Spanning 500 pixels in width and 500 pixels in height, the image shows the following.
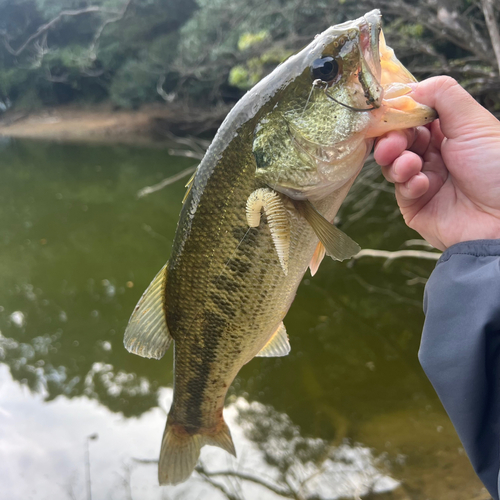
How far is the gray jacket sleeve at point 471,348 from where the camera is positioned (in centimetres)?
117

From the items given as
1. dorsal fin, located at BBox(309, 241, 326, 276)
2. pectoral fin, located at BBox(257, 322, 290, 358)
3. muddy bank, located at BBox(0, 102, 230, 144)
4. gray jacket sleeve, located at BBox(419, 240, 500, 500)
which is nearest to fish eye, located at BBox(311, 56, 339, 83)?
dorsal fin, located at BBox(309, 241, 326, 276)

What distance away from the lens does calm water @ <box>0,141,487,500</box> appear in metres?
2.83

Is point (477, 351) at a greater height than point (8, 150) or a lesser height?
greater

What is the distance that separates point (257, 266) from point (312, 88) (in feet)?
2.08

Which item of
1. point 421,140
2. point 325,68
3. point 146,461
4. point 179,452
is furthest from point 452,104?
point 146,461

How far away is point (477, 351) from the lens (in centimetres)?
116

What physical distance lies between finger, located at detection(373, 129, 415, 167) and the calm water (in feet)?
7.90

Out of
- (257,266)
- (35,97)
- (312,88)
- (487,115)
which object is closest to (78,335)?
(257,266)

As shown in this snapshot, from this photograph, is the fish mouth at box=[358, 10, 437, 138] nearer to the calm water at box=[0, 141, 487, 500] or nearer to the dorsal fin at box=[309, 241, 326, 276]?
the dorsal fin at box=[309, 241, 326, 276]

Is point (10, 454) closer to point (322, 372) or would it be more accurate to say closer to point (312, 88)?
point (322, 372)

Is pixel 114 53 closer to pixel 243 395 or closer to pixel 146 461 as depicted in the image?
pixel 243 395

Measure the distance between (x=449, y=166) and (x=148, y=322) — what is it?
53.5 inches

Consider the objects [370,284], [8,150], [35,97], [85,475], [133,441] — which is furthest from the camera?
[35,97]

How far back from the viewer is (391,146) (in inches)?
51.2
